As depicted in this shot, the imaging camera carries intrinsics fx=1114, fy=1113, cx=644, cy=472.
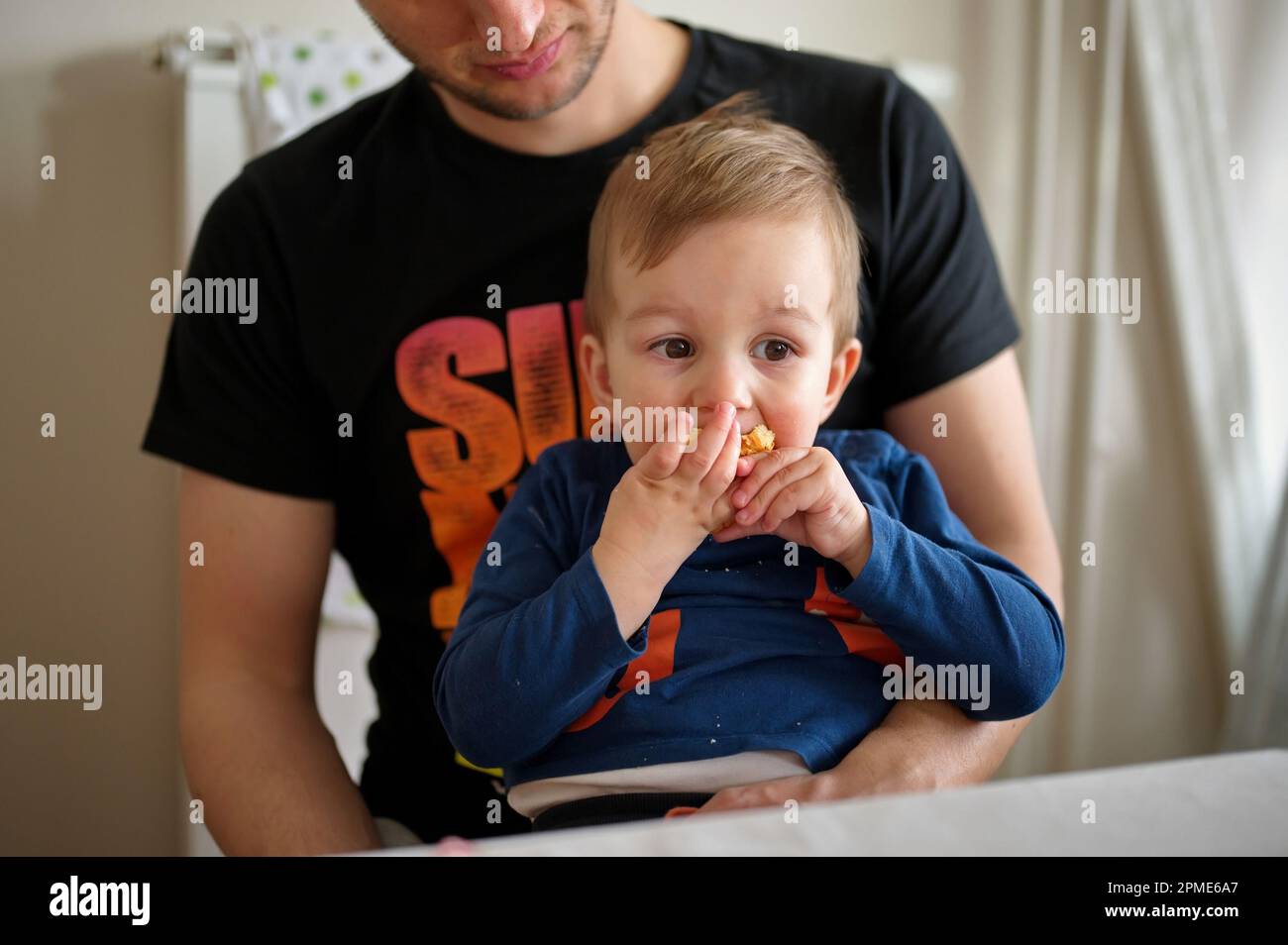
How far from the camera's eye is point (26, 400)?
174 centimetres

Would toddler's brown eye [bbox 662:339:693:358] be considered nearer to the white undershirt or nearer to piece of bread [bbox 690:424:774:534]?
piece of bread [bbox 690:424:774:534]

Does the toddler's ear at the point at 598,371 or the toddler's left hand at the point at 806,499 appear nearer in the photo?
the toddler's left hand at the point at 806,499

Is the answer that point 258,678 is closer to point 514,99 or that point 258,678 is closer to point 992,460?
point 514,99

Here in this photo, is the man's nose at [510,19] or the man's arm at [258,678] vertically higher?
the man's nose at [510,19]

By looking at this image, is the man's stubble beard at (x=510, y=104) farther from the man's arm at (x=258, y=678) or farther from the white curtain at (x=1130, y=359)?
the white curtain at (x=1130, y=359)

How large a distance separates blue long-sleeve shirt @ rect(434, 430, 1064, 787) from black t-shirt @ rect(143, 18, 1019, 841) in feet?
0.59

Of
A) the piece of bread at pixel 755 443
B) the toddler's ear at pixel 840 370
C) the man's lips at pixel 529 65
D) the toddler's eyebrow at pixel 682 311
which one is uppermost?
the man's lips at pixel 529 65

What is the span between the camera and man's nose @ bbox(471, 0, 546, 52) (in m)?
1.03

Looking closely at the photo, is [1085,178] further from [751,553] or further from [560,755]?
[560,755]

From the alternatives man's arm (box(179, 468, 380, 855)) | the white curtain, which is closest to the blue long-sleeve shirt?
man's arm (box(179, 468, 380, 855))

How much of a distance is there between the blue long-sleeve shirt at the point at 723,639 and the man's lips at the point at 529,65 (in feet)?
1.24

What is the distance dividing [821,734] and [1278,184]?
5.00 ft

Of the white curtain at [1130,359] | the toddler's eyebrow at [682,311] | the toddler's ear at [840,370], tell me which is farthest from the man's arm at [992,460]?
the white curtain at [1130,359]

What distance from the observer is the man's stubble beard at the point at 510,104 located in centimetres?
110
